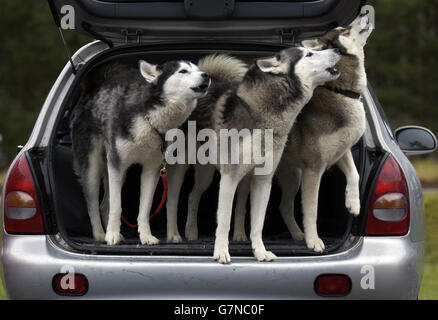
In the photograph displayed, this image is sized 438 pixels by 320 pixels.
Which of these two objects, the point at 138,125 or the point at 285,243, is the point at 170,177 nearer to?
the point at 138,125

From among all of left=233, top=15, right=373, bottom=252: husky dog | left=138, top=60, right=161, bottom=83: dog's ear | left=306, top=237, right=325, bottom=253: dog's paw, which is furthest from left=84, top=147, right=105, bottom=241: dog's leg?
left=306, top=237, right=325, bottom=253: dog's paw

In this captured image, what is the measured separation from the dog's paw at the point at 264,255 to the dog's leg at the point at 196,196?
1.04m

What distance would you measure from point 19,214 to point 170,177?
106cm

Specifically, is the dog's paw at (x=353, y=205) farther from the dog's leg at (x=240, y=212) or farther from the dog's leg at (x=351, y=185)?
the dog's leg at (x=240, y=212)

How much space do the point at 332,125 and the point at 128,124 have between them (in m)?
1.17

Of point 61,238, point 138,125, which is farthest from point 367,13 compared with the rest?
point 61,238

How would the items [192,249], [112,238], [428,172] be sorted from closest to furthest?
1. [192,249]
2. [112,238]
3. [428,172]

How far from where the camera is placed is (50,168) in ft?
13.3

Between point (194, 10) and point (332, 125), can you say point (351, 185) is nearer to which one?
point (332, 125)

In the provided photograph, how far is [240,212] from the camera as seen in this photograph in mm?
4797

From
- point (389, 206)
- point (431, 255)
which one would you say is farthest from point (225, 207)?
point (431, 255)

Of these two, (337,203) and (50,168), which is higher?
(50,168)

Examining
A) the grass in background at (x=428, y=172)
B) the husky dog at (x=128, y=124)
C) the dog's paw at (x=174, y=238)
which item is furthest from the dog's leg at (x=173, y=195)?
the grass in background at (x=428, y=172)

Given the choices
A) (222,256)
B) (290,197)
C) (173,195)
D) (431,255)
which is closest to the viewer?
(222,256)
